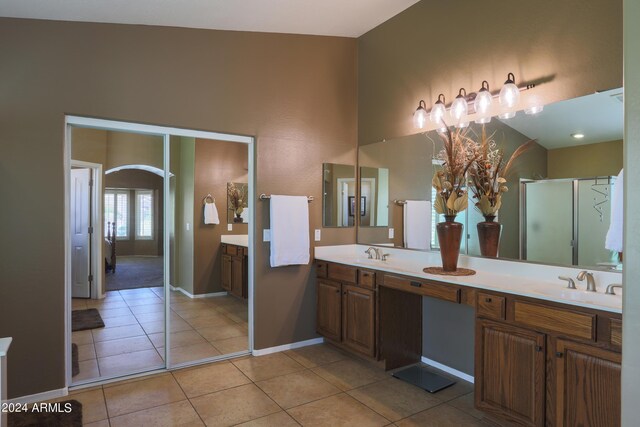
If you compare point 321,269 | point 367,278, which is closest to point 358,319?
point 367,278

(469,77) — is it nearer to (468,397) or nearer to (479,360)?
(479,360)

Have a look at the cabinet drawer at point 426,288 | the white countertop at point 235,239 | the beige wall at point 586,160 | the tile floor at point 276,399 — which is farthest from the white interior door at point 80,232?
the beige wall at point 586,160

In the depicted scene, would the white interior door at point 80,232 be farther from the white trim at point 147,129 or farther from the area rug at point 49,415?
the area rug at point 49,415

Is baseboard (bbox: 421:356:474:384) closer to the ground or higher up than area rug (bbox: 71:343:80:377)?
closer to the ground

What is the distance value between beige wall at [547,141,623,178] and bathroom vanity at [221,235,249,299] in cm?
258

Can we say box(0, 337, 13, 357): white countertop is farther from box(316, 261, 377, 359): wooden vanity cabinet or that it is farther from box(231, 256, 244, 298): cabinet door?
box(316, 261, 377, 359): wooden vanity cabinet

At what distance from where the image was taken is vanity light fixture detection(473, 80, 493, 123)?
8.89 feet

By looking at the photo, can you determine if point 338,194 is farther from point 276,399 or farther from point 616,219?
point 616,219

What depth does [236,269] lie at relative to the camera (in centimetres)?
365

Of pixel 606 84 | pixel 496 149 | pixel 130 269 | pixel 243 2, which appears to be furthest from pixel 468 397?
pixel 243 2

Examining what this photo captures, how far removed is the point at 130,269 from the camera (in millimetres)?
3182

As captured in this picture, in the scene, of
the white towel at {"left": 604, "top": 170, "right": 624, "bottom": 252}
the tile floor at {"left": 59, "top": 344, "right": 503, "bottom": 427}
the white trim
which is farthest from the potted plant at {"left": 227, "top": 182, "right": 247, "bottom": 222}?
the white towel at {"left": 604, "top": 170, "right": 624, "bottom": 252}

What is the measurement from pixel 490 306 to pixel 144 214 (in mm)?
2739

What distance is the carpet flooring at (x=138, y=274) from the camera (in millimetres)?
3178
